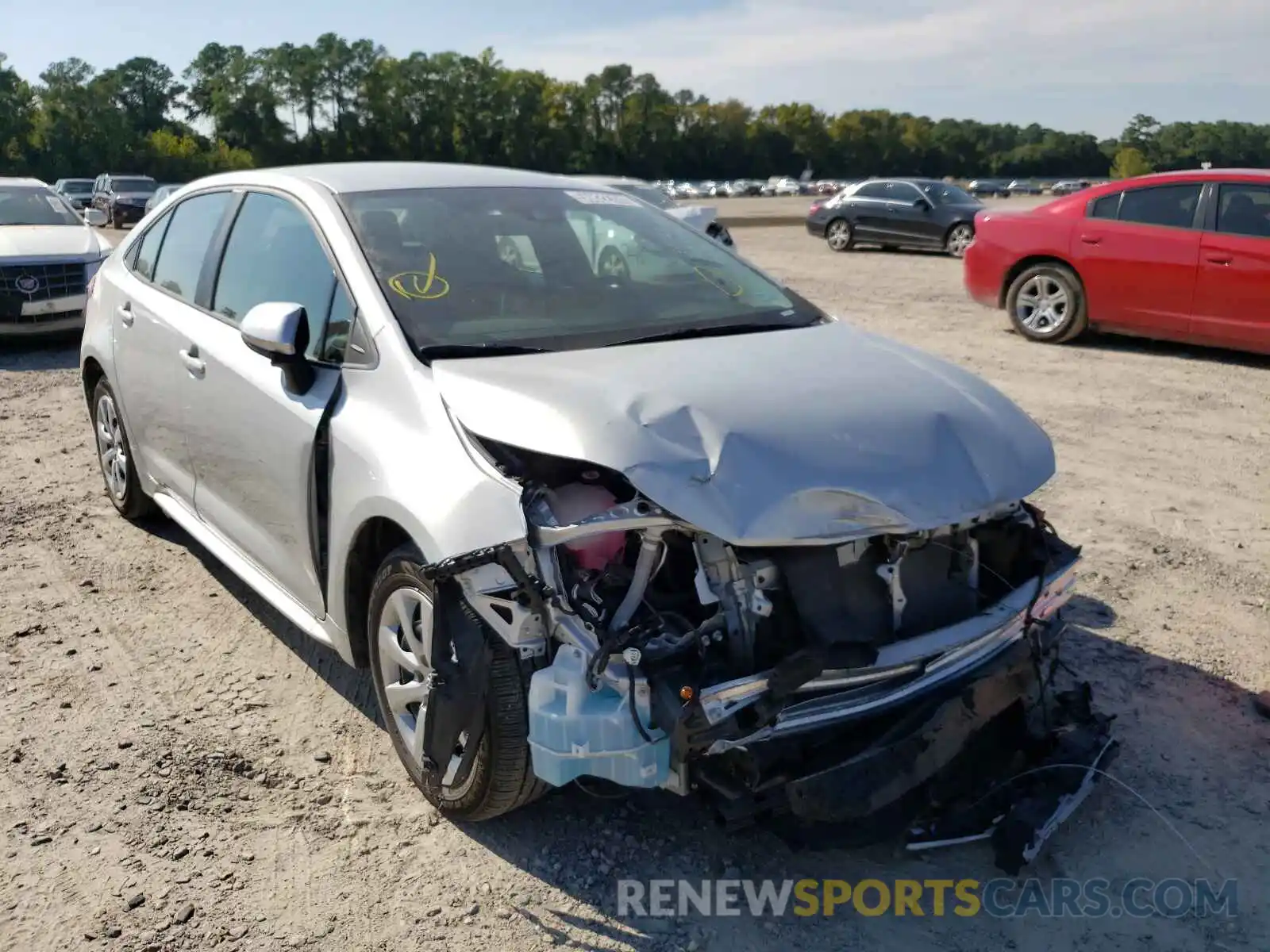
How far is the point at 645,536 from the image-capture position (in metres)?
2.70

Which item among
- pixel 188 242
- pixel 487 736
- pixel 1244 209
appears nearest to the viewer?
pixel 487 736

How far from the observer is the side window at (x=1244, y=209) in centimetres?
888

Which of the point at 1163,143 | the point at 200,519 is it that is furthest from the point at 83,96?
the point at 200,519

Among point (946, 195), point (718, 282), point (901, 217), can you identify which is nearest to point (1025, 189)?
point (946, 195)

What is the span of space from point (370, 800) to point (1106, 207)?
8970 mm

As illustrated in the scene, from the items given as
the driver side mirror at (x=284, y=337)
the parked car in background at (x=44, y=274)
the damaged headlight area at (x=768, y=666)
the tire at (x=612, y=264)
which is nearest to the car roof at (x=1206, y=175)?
the tire at (x=612, y=264)

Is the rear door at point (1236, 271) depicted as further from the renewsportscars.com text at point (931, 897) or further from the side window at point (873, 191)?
the side window at point (873, 191)

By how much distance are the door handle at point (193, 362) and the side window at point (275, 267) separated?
183mm

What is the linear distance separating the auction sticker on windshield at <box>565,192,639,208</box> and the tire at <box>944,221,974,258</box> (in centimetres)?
1689

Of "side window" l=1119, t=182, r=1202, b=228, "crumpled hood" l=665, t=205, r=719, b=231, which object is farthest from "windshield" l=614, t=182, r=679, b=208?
"side window" l=1119, t=182, r=1202, b=228

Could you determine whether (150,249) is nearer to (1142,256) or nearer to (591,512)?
(591,512)

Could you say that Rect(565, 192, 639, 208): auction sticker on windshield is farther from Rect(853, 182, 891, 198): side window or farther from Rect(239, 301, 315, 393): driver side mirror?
Rect(853, 182, 891, 198): side window

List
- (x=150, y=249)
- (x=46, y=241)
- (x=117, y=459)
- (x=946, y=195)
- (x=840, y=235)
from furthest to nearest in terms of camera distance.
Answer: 1. (x=840, y=235)
2. (x=946, y=195)
3. (x=46, y=241)
4. (x=117, y=459)
5. (x=150, y=249)

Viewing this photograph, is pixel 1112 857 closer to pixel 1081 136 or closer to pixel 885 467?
pixel 885 467
